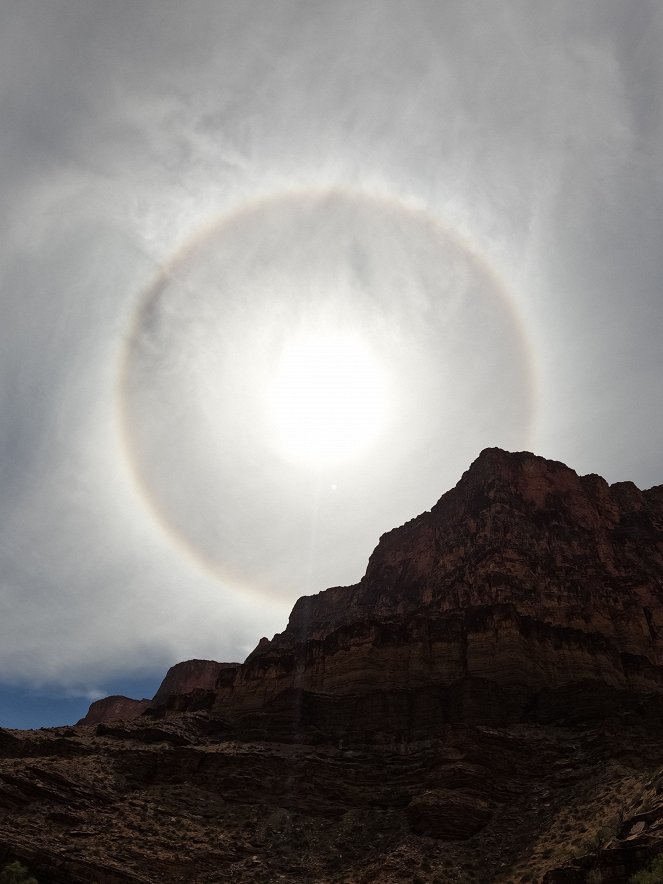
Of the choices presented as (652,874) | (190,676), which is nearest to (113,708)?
(190,676)

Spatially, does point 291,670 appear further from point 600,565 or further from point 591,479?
point 591,479

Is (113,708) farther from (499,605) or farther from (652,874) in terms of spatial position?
(652,874)

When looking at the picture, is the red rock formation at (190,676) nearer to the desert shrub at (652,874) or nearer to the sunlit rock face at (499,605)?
the sunlit rock face at (499,605)

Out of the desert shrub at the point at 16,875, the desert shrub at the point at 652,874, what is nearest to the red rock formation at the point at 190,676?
the desert shrub at the point at 16,875

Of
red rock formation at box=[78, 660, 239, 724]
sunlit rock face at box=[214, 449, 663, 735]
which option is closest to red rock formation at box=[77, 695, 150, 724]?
red rock formation at box=[78, 660, 239, 724]

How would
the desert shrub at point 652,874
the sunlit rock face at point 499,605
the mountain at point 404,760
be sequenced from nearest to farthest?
the desert shrub at point 652,874, the mountain at point 404,760, the sunlit rock face at point 499,605

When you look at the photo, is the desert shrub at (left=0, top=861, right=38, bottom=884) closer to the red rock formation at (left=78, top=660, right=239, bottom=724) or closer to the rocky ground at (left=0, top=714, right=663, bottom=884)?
the rocky ground at (left=0, top=714, right=663, bottom=884)
